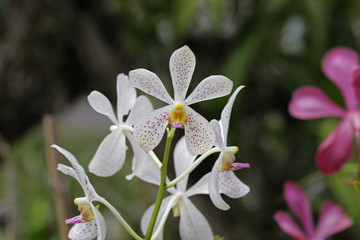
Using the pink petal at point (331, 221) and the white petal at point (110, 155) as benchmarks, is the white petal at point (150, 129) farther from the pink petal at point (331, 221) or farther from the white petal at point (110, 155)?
the pink petal at point (331, 221)

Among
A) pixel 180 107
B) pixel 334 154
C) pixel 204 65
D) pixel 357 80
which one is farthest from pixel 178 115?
pixel 204 65

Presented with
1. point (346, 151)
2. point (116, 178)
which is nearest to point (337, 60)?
point (346, 151)

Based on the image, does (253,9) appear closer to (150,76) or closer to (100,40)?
(100,40)

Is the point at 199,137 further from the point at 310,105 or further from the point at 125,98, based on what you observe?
the point at 310,105

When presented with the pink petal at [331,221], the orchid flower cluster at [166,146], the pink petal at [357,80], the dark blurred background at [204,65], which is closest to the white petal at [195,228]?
the orchid flower cluster at [166,146]

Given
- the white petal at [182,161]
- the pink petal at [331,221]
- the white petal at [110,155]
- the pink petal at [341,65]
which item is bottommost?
the pink petal at [331,221]

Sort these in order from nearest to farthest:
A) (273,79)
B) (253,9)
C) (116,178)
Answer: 1. (253,9)
2. (273,79)
3. (116,178)
